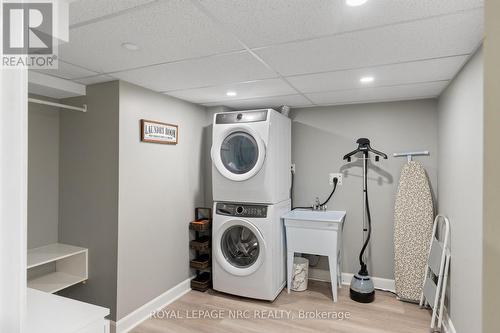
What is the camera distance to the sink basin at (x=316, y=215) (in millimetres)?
2986

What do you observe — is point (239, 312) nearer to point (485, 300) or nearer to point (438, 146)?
point (438, 146)

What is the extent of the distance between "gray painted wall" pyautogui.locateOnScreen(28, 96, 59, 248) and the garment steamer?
297 centimetres

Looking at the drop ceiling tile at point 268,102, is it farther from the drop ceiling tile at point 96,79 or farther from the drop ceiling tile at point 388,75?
the drop ceiling tile at point 96,79

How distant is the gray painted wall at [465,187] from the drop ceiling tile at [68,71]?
2.61m

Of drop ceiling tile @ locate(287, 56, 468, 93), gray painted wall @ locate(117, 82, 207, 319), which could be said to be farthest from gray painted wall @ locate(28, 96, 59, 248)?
drop ceiling tile @ locate(287, 56, 468, 93)

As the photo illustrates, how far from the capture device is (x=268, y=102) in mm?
3328

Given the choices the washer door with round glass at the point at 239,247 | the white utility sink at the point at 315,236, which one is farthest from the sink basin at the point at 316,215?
the washer door with round glass at the point at 239,247

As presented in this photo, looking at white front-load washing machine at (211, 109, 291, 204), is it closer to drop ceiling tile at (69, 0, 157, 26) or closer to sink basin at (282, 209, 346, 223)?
sink basin at (282, 209, 346, 223)

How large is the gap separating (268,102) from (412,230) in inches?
78.7

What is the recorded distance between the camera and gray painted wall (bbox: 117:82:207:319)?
8.23 feet

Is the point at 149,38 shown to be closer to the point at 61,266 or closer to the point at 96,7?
the point at 96,7

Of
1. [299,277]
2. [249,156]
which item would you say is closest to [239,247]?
[299,277]

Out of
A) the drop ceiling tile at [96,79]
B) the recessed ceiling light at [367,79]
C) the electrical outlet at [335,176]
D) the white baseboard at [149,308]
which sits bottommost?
the white baseboard at [149,308]

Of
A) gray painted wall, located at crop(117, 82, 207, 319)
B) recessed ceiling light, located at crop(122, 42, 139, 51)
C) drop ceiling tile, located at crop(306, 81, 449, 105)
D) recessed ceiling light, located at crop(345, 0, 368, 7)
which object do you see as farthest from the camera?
drop ceiling tile, located at crop(306, 81, 449, 105)
